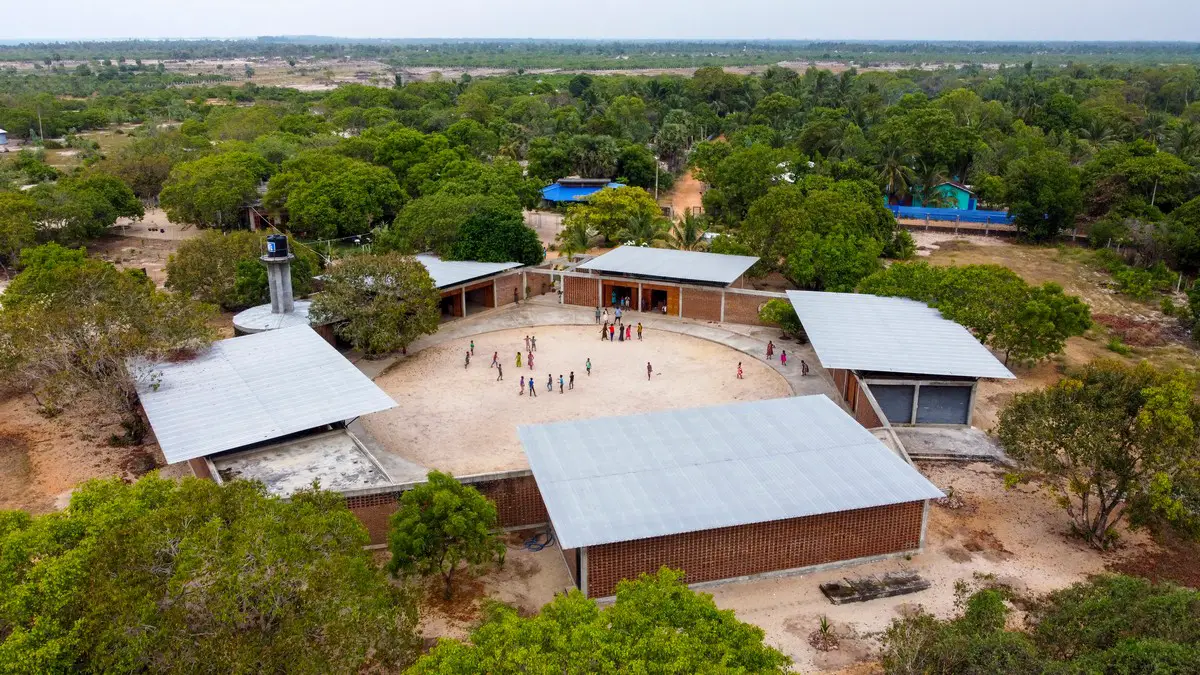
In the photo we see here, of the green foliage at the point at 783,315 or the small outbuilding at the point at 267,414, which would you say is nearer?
the small outbuilding at the point at 267,414

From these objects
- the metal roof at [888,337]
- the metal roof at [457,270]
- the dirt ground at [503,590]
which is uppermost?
the metal roof at [888,337]

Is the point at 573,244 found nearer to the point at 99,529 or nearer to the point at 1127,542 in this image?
the point at 1127,542

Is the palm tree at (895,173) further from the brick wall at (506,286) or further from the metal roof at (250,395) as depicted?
the metal roof at (250,395)

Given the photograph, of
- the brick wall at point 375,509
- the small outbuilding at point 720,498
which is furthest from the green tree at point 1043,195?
the brick wall at point 375,509

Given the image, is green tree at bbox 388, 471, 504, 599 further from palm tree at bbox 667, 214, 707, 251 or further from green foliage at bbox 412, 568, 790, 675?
palm tree at bbox 667, 214, 707, 251

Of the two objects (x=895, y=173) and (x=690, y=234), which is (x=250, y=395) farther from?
(x=895, y=173)

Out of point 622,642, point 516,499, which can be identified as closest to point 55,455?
point 516,499
